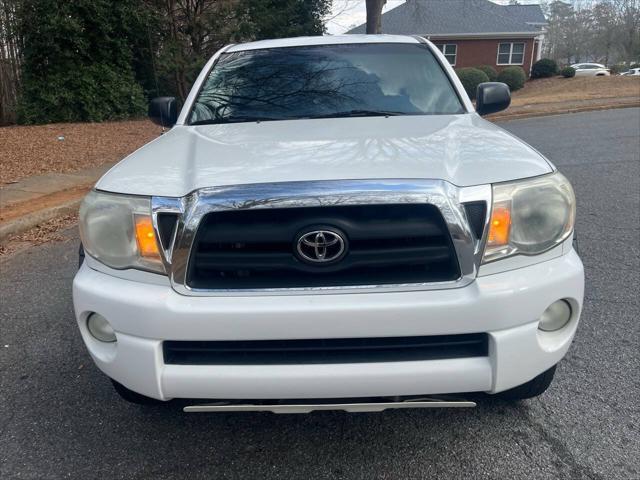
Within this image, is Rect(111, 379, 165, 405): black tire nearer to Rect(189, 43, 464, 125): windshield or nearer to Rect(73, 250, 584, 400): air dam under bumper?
Rect(73, 250, 584, 400): air dam under bumper

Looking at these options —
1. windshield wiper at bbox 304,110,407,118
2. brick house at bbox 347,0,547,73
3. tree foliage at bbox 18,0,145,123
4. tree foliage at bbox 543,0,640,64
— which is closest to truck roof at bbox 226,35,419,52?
windshield wiper at bbox 304,110,407,118

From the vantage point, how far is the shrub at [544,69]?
32562mm

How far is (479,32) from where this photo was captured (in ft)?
111

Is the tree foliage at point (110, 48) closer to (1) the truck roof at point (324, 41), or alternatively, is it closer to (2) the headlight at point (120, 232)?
(1) the truck roof at point (324, 41)

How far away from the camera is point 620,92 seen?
21.1 m

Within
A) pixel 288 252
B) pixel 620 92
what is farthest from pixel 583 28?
pixel 288 252

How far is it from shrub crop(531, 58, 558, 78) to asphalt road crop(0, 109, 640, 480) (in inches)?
1305

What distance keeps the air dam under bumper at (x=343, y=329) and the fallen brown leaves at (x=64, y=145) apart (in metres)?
6.54

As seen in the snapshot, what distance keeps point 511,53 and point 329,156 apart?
36417 millimetres

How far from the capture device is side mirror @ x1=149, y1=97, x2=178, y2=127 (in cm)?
379

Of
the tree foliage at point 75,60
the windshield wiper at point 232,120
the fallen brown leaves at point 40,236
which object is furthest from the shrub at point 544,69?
the windshield wiper at point 232,120

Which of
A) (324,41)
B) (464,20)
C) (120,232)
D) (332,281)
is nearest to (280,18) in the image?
(324,41)

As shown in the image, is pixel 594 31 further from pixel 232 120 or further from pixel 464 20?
pixel 232 120

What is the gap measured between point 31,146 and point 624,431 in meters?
10.3
